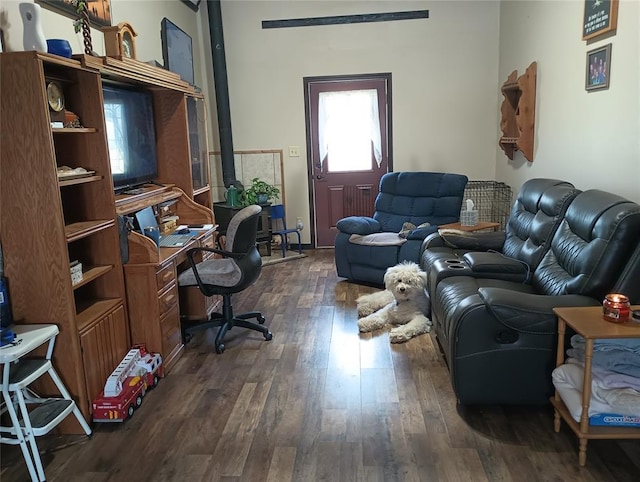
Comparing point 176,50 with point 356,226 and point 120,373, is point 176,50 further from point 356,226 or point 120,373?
point 120,373

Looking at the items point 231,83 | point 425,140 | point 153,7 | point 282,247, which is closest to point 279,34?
point 231,83

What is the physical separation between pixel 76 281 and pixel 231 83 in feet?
12.9

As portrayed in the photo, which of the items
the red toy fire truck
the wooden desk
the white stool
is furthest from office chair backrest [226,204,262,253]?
the white stool

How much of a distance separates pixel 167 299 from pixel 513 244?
2.27 meters

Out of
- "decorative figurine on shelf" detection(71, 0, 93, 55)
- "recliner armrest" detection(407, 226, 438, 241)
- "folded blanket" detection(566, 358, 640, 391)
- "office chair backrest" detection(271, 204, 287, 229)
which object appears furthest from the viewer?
"office chair backrest" detection(271, 204, 287, 229)

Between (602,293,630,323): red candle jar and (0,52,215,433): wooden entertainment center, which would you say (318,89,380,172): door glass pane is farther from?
(602,293,630,323): red candle jar

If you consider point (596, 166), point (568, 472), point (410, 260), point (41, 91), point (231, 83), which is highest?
point (231, 83)

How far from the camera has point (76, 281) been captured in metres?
2.46

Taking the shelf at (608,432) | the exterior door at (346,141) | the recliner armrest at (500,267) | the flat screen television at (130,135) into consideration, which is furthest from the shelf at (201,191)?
the shelf at (608,432)

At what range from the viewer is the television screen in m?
4.20

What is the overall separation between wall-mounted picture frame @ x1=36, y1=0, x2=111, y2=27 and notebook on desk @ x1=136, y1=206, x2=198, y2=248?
1.27 metres

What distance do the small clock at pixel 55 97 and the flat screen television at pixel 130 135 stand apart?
38cm

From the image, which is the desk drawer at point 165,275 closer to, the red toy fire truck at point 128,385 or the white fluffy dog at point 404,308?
the red toy fire truck at point 128,385

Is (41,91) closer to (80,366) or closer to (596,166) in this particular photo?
(80,366)
